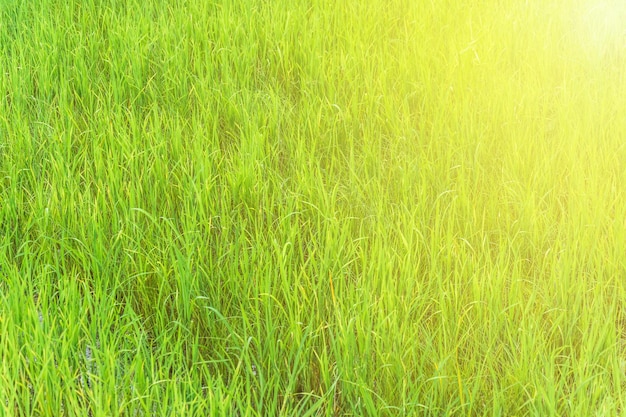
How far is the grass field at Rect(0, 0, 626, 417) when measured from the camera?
1.47m

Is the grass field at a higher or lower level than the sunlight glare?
lower

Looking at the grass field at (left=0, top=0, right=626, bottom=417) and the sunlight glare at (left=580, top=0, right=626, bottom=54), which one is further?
the sunlight glare at (left=580, top=0, right=626, bottom=54)

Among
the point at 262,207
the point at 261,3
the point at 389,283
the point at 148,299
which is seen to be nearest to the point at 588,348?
the point at 389,283

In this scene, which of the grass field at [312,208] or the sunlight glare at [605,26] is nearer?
the grass field at [312,208]

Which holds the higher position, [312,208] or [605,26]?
[605,26]

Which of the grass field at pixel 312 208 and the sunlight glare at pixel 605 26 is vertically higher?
the sunlight glare at pixel 605 26

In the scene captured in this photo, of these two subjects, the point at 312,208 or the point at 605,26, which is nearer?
the point at 312,208

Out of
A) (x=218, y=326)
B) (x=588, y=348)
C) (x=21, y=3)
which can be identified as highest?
(x=21, y=3)

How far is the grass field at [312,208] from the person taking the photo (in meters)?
1.47

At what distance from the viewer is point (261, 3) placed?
9.88 ft

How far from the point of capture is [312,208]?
197cm

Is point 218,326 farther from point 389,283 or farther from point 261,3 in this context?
point 261,3

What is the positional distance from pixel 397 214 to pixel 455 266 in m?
0.32

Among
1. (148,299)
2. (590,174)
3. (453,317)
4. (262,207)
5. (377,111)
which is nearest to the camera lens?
(453,317)
